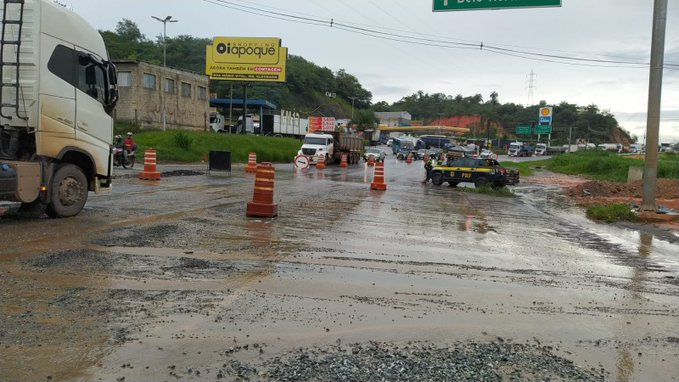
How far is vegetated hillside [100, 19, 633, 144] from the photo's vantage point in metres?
99.2

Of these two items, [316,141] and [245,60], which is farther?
[245,60]

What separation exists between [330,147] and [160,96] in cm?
1860

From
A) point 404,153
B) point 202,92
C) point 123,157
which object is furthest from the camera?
point 404,153

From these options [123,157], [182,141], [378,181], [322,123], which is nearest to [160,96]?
[182,141]

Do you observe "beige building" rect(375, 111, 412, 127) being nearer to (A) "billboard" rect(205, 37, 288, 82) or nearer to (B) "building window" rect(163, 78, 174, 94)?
(A) "billboard" rect(205, 37, 288, 82)

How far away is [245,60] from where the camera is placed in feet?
173

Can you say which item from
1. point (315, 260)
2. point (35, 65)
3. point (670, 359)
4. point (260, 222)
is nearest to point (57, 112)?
point (35, 65)

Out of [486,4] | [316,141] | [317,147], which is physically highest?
[486,4]

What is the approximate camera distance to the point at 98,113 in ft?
34.5

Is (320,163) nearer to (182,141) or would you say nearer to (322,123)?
(182,141)

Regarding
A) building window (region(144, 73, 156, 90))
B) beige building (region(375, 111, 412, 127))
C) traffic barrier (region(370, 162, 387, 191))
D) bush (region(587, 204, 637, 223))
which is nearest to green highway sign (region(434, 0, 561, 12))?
bush (region(587, 204, 637, 223))

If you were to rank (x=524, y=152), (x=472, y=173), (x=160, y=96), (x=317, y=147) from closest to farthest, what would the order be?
(x=472, y=173)
(x=317, y=147)
(x=160, y=96)
(x=524, y=152)

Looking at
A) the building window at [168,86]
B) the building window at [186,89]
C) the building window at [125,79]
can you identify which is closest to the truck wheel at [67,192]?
the building window at [125,79]

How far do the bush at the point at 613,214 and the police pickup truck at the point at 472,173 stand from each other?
28.3ft
